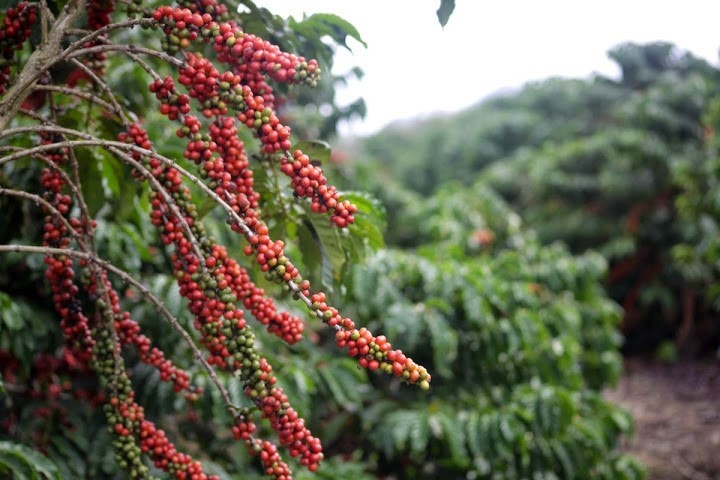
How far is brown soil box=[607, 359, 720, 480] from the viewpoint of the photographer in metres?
4.60

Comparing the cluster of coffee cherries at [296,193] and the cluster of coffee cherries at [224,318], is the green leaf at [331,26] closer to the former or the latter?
the cluster of coffee cherries at [296,193]

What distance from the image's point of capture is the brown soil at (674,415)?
4.60 meters

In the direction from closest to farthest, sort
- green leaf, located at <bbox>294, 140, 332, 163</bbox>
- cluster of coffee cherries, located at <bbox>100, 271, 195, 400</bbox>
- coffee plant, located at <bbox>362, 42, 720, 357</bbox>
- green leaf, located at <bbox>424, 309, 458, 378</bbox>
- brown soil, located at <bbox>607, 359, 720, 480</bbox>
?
cluster of coffee cherries, located at <bbox>100, 271, 195, 400</bbox>
green leaf, located at <bbox>294, 140, 332, 163</bbox>
green leaf, located at <bbox>424, 309, 458, 378</bbox>
brown soil, located at <bbox>607, 359, 720, 480</bbox>
coffee plant, located at <bbox>362, 42, 720, 357</bbox>

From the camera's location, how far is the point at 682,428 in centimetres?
541

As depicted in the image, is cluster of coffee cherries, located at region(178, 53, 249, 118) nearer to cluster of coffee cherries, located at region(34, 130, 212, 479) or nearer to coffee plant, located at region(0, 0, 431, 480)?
coffee plant, located at region(0, 0, 431, 480)

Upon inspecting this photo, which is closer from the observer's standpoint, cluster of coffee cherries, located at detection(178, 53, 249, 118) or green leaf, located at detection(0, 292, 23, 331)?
cluster of coffee cherries, located at detection(178, 53, 249, 118)

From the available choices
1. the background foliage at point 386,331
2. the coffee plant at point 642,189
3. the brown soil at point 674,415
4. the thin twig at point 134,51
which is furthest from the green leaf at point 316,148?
the coffee plant at point 642,189

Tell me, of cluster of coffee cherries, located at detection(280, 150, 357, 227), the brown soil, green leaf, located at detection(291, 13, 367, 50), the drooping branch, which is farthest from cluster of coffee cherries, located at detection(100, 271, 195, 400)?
the brown soil

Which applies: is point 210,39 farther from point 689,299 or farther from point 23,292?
point 689,299

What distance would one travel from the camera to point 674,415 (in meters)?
5.80

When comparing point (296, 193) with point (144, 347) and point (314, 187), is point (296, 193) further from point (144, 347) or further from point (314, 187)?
point (144, 347)

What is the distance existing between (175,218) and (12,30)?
50 centimetres

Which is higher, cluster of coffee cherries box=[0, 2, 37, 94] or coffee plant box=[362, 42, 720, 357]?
coffee plant box=[362, 42, 720, 357]

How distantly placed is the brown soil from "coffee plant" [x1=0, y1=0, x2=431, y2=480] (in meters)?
3.21
